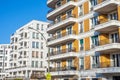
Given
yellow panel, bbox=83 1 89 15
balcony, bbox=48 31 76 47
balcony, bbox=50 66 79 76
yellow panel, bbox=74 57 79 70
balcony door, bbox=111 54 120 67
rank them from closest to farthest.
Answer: balcony door, bbox=111 54 120 67
yellow panel, bbox=83 1 89 15
balcony, bbox=50 66 79 76
yellow panel, bbox=74 57 79 70
balcony, bbox=48 31 76 47

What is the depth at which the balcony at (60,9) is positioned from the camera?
4119cm

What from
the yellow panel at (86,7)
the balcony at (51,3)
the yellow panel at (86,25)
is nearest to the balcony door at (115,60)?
the yellow panel at (86,25)

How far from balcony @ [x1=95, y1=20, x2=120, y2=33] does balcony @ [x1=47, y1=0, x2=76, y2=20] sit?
9.87 meters

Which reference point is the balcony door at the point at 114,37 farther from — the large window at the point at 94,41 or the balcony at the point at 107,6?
the balcony at the point at 107,6

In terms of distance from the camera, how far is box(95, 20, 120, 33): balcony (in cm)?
3022

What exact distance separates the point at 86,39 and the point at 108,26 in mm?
7186

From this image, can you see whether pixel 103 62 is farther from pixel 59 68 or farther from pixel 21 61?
pixel 21 61

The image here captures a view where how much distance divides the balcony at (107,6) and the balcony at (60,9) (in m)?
8.33

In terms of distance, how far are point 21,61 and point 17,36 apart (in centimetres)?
1137

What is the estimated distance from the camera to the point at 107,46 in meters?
30.6

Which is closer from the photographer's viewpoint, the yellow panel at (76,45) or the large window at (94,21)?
the large window at (94,21)

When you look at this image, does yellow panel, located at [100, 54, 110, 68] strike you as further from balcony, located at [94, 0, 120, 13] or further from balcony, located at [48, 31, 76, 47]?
balcony, located at [48, 31, 76, 47]

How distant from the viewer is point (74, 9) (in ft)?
136

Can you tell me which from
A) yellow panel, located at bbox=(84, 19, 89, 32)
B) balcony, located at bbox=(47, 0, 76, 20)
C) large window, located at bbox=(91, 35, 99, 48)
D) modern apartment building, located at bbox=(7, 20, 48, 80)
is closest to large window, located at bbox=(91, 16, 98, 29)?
yellow panel, located at bbox=(84, 19, 89, 32)
